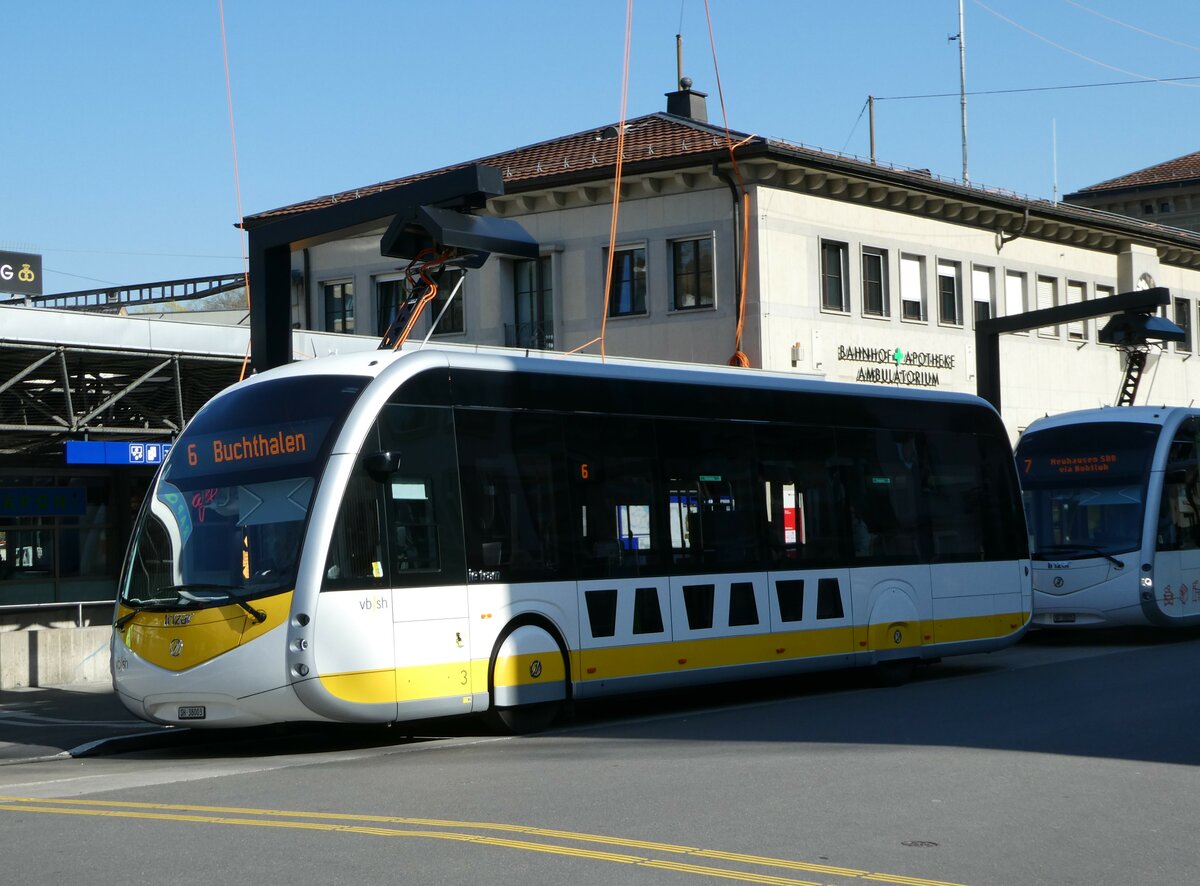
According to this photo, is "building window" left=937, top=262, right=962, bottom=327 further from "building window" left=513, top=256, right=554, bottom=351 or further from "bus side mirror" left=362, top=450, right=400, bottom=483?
"bus side mirror" left=362, top=450, right=400, bottom=483

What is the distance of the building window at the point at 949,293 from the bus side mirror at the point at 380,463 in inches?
1046

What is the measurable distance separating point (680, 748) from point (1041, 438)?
13179 millimetres

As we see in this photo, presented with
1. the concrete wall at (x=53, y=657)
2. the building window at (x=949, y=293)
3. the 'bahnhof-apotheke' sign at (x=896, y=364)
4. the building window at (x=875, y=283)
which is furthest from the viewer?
the building window at (x=949, y=293)

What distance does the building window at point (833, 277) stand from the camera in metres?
34.1

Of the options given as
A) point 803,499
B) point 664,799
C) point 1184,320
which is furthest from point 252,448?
point 1184,320

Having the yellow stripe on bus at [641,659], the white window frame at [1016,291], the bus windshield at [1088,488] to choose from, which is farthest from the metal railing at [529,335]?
the yellow stripe on bus at [641,659]

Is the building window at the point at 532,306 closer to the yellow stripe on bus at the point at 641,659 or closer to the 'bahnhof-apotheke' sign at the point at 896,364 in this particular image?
the 'bahnhof-apotheke' sign at the point at 896,364

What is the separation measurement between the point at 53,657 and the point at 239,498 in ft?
25.8

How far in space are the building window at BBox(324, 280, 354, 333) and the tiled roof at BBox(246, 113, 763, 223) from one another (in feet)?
7.54

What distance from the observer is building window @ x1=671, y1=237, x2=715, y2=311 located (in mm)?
33125

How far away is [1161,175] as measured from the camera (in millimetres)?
71375

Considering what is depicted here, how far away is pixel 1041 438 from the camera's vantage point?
2358 centimetres

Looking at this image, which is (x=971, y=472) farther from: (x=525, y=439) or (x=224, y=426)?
(x=224, y=426)

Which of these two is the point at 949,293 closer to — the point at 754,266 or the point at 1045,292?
the point at 1045,292
